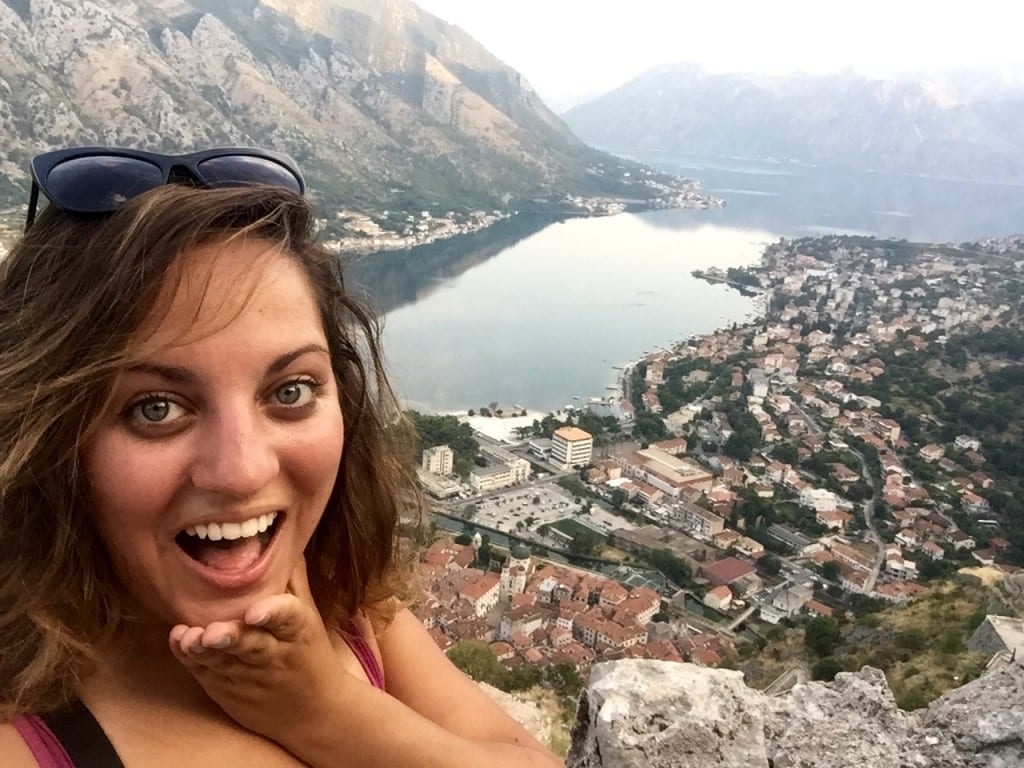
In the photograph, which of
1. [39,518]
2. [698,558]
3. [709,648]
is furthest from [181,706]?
[698,558]

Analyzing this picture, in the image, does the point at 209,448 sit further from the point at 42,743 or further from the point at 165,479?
the point at 42,743

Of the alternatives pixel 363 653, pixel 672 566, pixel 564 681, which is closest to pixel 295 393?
pixel 363 653

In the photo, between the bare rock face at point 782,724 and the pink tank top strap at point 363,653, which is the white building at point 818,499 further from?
the pink tank top strap at point 363,653

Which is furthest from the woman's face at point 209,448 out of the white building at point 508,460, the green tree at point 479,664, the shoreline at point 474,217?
the shoreline at point 474,217

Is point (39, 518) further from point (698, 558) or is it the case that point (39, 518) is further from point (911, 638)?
point (698, 558)

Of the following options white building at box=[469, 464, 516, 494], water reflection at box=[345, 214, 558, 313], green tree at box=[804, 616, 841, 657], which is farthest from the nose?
water reflection at box=[345, 214, 558, 313]

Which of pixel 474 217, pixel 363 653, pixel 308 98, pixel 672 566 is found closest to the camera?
pixel 363 653
